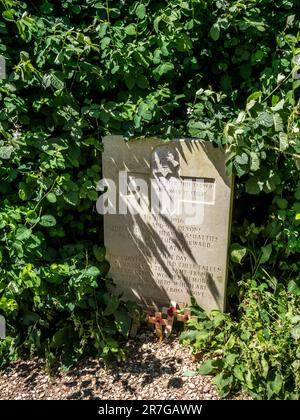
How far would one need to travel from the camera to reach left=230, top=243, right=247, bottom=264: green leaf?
9.59 feet

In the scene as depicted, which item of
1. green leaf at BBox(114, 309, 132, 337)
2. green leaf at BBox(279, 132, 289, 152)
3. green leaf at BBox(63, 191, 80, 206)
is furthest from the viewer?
green leaf at BBox(114, 309, 132, 337)

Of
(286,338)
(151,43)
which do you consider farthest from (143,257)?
(151,43)

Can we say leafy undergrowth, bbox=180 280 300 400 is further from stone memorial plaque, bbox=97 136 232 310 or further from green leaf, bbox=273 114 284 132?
green leaf, bbox=273 114 284 132

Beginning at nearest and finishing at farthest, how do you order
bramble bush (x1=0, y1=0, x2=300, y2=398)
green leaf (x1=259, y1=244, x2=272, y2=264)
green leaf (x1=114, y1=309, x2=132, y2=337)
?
bramble bush (x1=0, y1=0, x2=300, y2=398), green leaf (x1=114, y1=309, x2=132, y2=337), green leaf (x1=259, y1=244, x2=272, y2=264)

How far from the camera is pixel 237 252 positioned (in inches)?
116

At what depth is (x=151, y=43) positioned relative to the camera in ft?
9.31

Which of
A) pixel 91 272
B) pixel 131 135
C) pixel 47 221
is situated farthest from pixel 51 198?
pixel 131 135

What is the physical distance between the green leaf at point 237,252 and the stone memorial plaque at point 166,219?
0.08 m

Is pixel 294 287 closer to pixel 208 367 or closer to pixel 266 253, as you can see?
pixel 266 253

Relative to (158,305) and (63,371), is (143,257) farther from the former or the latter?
(63,371)

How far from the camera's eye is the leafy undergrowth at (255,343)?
2.41 metres

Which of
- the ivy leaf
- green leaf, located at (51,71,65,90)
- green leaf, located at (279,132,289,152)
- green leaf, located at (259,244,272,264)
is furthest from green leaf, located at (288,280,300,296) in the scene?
green leaf, located at (51,71,65,90)

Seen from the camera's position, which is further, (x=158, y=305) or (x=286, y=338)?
(x=158, y=305)

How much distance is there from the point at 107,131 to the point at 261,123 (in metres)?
0.98
